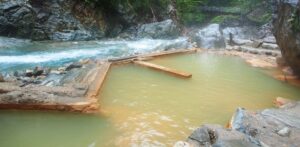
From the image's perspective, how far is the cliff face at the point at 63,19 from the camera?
38.2 feet

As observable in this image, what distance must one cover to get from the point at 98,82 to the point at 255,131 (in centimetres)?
298

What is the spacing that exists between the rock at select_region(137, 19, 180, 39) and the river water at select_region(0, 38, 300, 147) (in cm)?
590

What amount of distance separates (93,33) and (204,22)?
11.0 m

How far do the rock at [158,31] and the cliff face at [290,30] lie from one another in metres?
7.29

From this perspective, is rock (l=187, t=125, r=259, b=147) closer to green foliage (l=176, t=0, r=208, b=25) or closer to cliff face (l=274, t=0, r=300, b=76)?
cliff face (l=274, t=0, r=300, b=76)

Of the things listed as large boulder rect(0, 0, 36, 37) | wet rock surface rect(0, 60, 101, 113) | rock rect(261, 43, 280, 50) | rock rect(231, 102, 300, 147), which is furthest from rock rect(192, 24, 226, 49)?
rock rect(231, 102, 300, 147)

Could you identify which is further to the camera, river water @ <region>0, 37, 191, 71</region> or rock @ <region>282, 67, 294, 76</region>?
river water @ <region>0, 37, 191, 71</region>

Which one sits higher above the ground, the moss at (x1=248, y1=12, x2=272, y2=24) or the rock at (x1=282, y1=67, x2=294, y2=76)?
the moss at (x1=248, y1=12, x2=272, y2=24)

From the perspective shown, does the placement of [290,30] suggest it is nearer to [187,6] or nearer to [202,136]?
[202,136]

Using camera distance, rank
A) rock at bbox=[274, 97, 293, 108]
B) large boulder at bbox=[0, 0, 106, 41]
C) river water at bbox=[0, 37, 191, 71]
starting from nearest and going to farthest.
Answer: rock at bbox=[274, 97, 293, 108] → river water at bbox=[0, 37, 191, 71] → large boulder at bbox=[0, 0, 106, 41]

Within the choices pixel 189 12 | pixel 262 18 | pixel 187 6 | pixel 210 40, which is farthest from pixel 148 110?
pixel 189 12

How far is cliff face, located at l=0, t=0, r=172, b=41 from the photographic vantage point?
38.2 feet

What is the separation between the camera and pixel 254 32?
18.0m

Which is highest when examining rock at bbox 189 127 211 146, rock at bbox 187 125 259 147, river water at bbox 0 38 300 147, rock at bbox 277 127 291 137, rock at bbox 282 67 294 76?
rock at bbox 187 125 259 147
